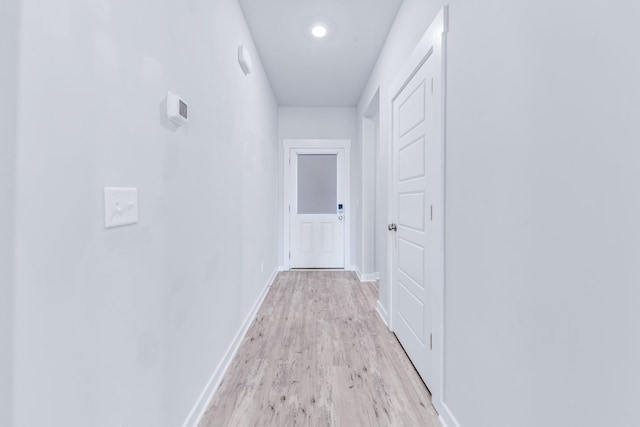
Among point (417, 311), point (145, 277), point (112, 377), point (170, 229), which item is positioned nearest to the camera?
point (112, 377)

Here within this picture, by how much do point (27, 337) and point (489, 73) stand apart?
1.53 meters

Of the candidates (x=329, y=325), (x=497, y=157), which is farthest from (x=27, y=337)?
(x=329, y=325)

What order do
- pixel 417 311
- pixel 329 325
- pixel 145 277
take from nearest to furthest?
1. pixel 145 277
2. pixel 417 311
3. pixel 329 325

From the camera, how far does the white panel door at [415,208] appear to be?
5.41 feet

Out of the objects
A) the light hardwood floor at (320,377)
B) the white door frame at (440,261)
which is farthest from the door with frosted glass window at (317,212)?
the white door frame at (440,261)

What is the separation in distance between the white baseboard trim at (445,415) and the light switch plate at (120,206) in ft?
5.04

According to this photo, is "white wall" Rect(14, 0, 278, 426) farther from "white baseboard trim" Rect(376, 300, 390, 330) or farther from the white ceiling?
"white baseboard trim" Rect(376, 300, 390, 330)

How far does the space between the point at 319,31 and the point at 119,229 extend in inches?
96.7

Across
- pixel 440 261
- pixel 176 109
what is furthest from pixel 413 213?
pixel 176 109

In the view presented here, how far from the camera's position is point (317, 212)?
4.69 m

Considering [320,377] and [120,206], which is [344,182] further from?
[120,206]

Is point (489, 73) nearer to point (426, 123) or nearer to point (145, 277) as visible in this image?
point (426, 123)

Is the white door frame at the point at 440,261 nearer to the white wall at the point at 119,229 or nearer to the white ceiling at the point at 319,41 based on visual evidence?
the white ceiling at the point at 319,41

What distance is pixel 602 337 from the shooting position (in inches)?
27.6
